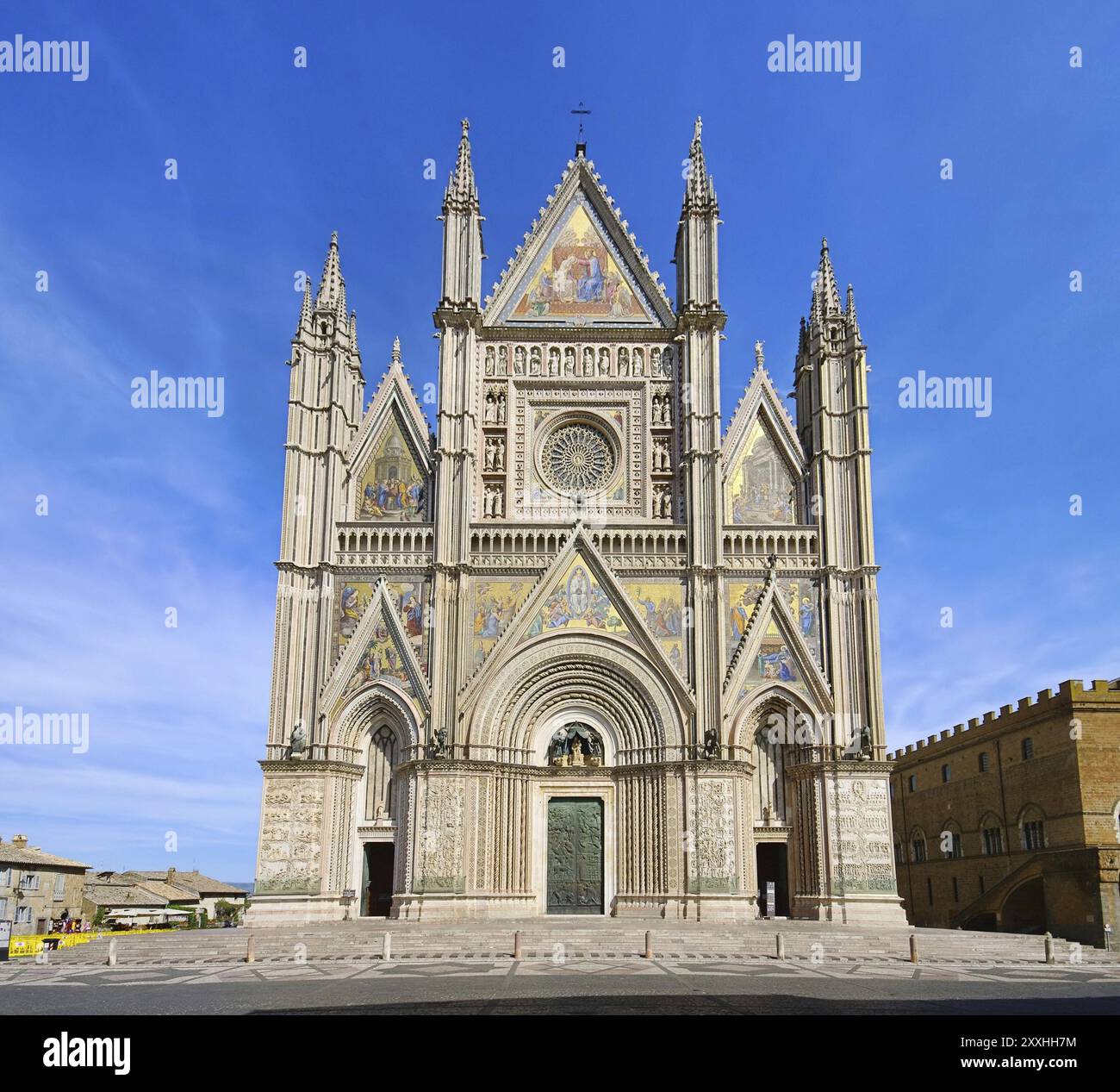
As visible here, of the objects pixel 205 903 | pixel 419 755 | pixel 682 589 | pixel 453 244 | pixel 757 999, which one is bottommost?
pixel 205 903

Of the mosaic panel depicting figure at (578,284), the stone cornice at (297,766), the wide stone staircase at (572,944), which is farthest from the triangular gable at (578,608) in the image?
the mosaic panel depicting figure at (578,284)

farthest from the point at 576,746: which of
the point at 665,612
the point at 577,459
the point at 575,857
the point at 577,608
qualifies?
the point at 577,459

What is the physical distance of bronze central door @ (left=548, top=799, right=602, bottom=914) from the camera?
32.5 metres

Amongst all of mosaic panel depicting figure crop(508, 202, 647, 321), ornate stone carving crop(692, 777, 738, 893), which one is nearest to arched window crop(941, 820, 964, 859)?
ornate stone carving crop(692, 777, 738, 893)

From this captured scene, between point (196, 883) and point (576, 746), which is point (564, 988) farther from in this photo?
point (196, 883)

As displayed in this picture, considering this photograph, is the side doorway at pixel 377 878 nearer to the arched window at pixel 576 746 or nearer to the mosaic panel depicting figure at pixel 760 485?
the arched window at pixel 576 746

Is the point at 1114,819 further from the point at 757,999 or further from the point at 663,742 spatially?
the point at 757,999

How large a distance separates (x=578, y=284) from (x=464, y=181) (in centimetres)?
543

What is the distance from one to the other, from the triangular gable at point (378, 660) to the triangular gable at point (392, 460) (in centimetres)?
312

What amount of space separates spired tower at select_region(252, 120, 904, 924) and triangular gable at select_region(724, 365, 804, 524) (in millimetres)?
89

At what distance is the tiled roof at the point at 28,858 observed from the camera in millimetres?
46375

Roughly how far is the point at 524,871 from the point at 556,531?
10481 mm
